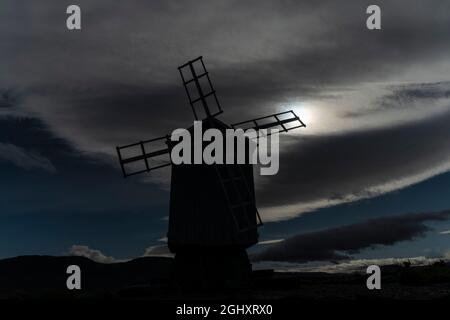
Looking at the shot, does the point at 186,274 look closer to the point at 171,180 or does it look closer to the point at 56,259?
the point at 171,180

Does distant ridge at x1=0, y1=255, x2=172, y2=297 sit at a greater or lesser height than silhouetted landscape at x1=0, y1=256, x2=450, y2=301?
greater

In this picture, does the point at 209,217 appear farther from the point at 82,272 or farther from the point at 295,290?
the point at 82,272

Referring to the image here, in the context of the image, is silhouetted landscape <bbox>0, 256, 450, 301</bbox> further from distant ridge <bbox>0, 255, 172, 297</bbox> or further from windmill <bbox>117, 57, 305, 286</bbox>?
distant ridge <bbox>0, 255, 172, 297</bbox>

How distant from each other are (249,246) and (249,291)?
2.12 meters

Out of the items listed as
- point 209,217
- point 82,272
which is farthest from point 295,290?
point 82,272

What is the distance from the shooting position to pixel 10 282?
9112 centimetres

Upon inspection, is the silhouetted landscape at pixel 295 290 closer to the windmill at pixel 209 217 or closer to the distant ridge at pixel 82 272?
the windmill at pixel 209 217

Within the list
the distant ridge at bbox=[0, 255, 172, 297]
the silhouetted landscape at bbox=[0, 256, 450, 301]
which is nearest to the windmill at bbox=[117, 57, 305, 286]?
the silhouetted landscape at bbox=[0, 256, 450, 301]

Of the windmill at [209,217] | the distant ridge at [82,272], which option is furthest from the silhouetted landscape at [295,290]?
the distant ridge at [82,272]

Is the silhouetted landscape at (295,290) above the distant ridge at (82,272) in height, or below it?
below

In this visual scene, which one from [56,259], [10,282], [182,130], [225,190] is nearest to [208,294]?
[225,190]
